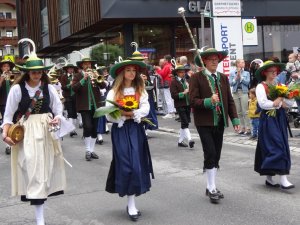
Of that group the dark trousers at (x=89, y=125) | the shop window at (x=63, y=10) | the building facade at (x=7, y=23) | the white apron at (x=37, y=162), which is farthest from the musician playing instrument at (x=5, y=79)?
the building facade at (x=7, y=23)

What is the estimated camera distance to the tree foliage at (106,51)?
81.8ft

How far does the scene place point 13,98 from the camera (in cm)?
597

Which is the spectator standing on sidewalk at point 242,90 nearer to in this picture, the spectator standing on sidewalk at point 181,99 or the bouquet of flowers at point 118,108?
the spectator standing on sidewalk at point 181,99

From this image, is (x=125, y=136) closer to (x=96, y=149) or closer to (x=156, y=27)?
(x=96, y=149)

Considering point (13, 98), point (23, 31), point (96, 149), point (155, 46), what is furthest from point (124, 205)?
point (23, 31)

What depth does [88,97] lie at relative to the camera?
36.1ft

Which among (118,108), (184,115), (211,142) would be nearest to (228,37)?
(184,115)

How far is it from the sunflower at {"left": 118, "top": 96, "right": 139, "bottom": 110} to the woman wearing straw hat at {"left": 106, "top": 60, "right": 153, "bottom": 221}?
1 cm

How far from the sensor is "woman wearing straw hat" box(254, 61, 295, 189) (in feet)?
23.9

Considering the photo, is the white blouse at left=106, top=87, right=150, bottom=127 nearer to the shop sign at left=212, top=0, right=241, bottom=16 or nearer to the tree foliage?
the shop sign at left=212, top=0, right=241, bottom=16

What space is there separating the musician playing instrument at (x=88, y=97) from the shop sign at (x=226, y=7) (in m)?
4.19

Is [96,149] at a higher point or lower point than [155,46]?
lower

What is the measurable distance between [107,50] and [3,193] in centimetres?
1884

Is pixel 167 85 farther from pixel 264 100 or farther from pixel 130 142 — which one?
pixel 130 142
